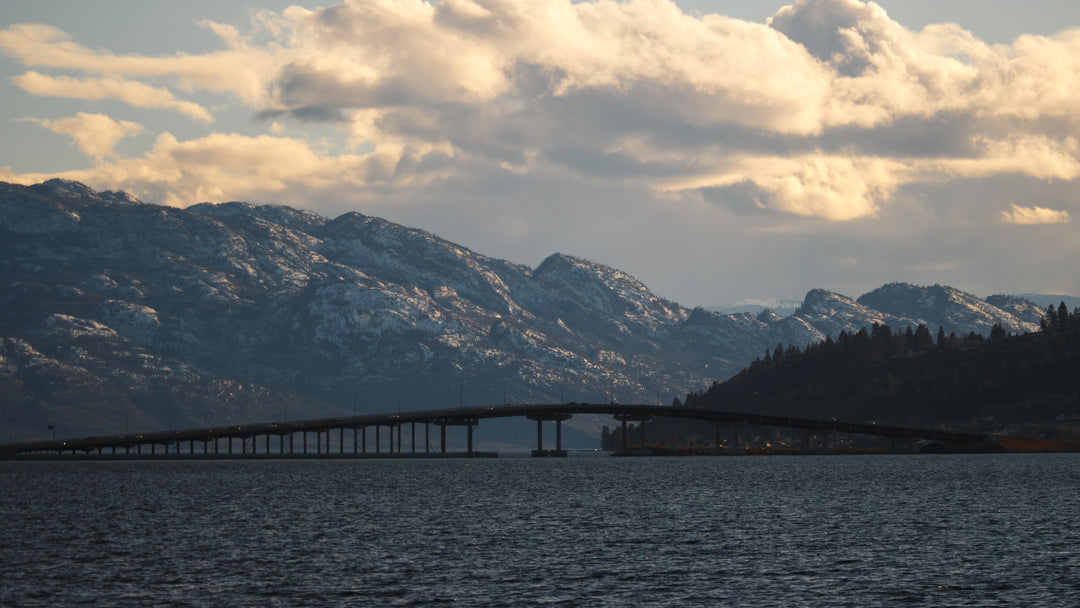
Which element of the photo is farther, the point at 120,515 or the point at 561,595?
the point at 120,515

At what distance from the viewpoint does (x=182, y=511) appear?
13525cm

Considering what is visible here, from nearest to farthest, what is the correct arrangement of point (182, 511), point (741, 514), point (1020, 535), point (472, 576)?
point (472, 576) < point (1020, 535) < point (741, 514) < point (182, 511)

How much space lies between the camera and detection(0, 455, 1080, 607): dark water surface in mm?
70438

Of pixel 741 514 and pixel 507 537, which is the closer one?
pixel 507 537

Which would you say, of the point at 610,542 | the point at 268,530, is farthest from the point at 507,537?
the point at 268,530

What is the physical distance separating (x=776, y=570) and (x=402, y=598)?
86.8 ft

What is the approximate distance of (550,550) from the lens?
304 feet

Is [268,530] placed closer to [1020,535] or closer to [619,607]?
[619,607]

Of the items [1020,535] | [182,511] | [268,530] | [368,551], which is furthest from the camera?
[182,511]

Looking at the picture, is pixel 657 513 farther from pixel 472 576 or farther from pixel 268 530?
pixel 472 576

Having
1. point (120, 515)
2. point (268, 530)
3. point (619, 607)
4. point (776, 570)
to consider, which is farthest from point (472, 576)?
point (120, 515)

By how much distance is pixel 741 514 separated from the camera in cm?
12594

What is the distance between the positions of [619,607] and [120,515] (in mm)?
80265

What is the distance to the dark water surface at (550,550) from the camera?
231 ft
